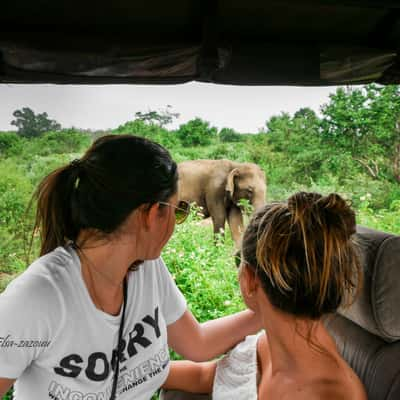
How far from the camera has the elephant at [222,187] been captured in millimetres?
4684

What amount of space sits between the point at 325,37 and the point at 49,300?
1.46m

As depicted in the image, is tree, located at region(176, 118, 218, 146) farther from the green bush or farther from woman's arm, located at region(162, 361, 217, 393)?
woman's arm, located at region(162, 361, 217, 393)

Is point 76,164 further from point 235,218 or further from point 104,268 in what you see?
point 235,218

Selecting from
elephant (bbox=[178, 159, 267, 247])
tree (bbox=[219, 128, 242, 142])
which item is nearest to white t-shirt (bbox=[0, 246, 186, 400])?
tree (bbox=[219, 128, 242, 142])

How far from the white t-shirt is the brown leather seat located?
0.51m

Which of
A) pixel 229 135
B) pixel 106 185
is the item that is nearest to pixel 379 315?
pixel 106 185

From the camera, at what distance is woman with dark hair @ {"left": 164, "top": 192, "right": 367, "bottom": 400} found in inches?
33.1

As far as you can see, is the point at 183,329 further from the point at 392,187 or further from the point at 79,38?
the point at 392,187

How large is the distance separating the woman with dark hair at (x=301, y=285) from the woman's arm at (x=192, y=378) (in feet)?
0.63

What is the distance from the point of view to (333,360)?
3.05 feet

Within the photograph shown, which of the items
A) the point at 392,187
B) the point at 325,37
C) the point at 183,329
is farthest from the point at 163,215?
the point at 392,187

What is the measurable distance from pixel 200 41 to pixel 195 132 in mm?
1865

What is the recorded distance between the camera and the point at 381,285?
38.9 inches

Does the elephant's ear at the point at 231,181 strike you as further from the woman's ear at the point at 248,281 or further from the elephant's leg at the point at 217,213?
the woman's ear at the point at 248,281
